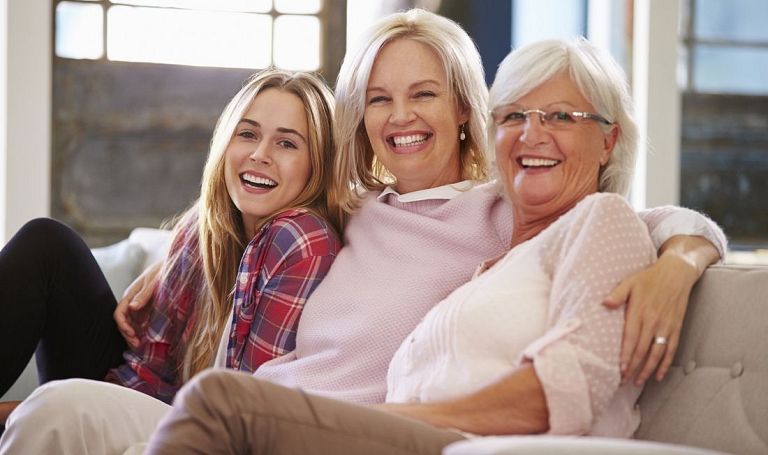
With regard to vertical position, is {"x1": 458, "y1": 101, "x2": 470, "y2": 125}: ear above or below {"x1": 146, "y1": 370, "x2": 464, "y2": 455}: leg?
above

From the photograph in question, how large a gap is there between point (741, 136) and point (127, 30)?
263 centimetres

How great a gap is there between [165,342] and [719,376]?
1.30 meters

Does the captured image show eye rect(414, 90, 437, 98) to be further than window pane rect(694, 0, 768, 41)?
No

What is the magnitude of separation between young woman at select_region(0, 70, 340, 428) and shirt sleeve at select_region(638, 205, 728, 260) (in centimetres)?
71

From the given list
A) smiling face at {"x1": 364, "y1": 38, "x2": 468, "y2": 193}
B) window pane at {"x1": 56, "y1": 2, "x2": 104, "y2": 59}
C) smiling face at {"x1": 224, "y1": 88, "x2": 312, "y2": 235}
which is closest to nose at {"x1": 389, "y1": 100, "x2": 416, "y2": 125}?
smiling face at {"x1": 364, "y1": 38, "x2": 468, "y2": 193}

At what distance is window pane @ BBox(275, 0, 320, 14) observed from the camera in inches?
163


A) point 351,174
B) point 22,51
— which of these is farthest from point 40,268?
point 22,51

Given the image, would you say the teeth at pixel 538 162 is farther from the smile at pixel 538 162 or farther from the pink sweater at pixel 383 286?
the pink sweater at pixel 383 286

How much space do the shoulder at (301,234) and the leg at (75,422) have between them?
441 millimetres

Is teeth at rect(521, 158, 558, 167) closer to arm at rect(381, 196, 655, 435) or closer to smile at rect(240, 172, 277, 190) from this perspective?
arm at rect(381, 196, 655, 435)

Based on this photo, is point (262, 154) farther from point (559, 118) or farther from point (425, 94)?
point (559, 118)

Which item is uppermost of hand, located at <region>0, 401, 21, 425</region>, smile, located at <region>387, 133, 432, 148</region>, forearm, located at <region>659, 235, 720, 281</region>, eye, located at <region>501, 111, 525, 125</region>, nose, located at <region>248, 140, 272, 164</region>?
eye, located at <region>501, 111, 525, 125</region>

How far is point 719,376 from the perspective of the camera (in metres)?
1.59

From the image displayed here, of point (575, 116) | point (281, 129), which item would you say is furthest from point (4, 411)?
point (575, 116)
